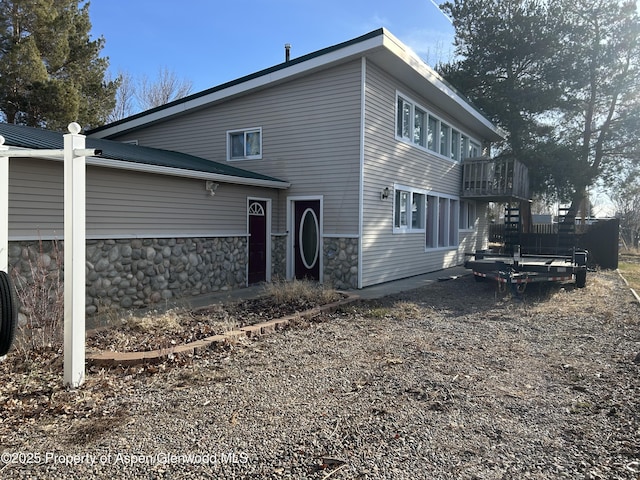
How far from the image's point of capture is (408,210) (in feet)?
40.1

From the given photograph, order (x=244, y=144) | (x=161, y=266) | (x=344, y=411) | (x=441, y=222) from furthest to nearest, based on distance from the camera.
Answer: (x=441, y=222)
(x=244, y=144)
(x=161, y=266)
(x=344, y=411)

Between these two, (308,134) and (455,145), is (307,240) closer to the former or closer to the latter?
(308,134)

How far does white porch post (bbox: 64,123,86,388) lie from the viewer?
3889 millimetres

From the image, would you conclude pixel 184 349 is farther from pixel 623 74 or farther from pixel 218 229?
pixel 623 74

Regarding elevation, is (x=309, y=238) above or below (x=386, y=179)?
below

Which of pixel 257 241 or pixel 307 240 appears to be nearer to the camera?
pixel 257 241

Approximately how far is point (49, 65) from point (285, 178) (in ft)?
42.4

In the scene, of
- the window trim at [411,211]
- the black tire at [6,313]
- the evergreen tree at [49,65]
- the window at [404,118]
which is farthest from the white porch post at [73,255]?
the evergreen tree at [49,65]

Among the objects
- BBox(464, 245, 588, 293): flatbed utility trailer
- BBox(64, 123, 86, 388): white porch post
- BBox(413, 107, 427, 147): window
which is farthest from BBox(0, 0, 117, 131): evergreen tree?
BBox(464, 245, 588, 293): flatbed utility trailer

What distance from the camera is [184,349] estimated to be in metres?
4.95

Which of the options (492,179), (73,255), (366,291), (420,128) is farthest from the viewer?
(492,179)

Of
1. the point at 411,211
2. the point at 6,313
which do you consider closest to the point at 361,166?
the point at 411,211

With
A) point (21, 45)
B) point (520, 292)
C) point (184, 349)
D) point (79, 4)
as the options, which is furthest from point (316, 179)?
point (79, 4)

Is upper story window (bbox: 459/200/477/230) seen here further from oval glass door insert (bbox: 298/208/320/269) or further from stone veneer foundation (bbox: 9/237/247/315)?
stone veneer foundation (bbox: 9/237/247/315)
